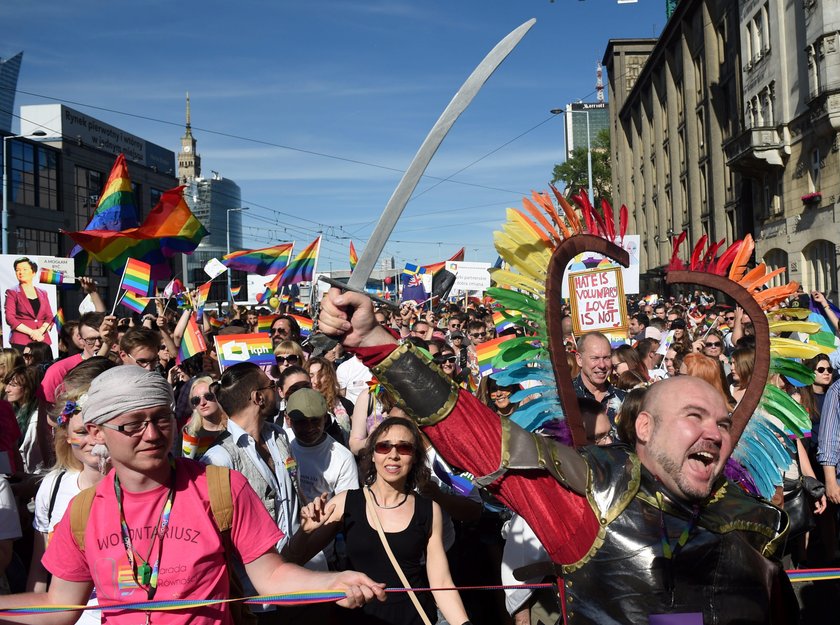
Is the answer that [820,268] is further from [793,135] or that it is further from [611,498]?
[611,498]

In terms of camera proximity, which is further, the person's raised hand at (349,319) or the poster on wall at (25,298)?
the poster on wall at (25,298)

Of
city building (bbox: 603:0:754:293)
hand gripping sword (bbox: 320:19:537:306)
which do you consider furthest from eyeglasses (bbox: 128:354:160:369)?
city building (bbox: 603:0:754:293)

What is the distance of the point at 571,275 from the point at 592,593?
3.56 m

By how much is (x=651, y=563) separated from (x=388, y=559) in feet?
5.81

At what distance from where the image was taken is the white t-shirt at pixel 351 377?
26.6 feet

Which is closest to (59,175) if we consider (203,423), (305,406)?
(203,423)

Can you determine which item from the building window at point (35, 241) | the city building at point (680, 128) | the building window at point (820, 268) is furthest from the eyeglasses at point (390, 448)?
the building window at point (35, 241)

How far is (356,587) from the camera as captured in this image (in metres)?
2.66

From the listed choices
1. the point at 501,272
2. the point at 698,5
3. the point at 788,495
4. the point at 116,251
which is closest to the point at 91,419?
the point at 501,272

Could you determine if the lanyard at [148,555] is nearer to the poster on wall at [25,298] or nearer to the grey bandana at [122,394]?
the grey bandana at [122,394]

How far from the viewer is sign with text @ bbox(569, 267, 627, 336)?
18.5ft

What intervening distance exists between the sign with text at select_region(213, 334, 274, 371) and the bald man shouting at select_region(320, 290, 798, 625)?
17.6 ft

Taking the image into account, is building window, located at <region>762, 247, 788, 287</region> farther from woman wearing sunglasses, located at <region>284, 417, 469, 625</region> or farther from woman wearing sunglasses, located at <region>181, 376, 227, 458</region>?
woman wearing sunglasses, located at <region>284, 417, 469, 625</region>

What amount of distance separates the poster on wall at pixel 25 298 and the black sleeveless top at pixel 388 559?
691cm
